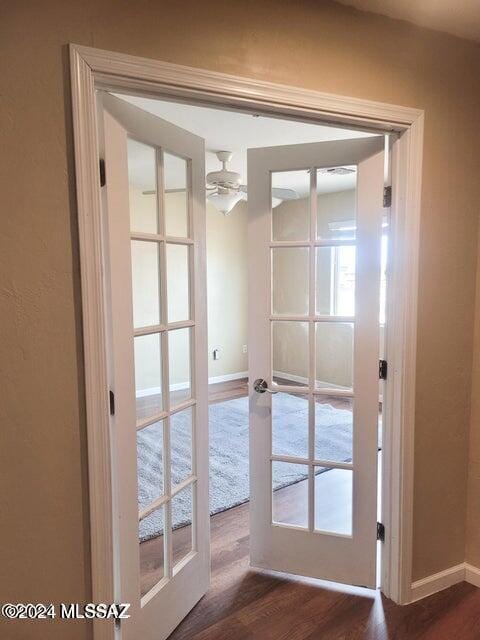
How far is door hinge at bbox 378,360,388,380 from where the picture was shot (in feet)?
6.27

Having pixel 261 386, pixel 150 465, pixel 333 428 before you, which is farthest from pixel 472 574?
pixel 150 465

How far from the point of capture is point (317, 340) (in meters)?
1.97

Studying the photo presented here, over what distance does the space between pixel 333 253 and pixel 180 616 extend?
1.72 meters

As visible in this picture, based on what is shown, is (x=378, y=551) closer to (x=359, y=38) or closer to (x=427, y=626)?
(x=427, y=626)

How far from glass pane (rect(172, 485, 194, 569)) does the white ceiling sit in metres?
1.37

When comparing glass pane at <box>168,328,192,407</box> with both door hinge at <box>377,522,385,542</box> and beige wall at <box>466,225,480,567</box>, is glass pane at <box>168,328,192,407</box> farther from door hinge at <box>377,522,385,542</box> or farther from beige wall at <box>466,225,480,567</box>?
beige wall at <box>466,225,480,567</box>

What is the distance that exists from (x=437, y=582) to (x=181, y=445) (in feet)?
4.55

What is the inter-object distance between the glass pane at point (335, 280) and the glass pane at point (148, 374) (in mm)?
753

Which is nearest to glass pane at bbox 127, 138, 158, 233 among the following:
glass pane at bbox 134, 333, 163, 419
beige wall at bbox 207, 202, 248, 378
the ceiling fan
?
glass pane at bbox 134, 333, 163, 419

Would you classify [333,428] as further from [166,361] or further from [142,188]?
[142,188]

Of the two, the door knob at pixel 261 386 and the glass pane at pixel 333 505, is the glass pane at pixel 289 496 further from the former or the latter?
the door knob at pixel 261 386

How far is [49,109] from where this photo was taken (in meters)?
1.24

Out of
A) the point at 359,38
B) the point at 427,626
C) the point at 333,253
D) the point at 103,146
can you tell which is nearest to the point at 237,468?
the point at 427,626

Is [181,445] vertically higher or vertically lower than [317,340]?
lower
